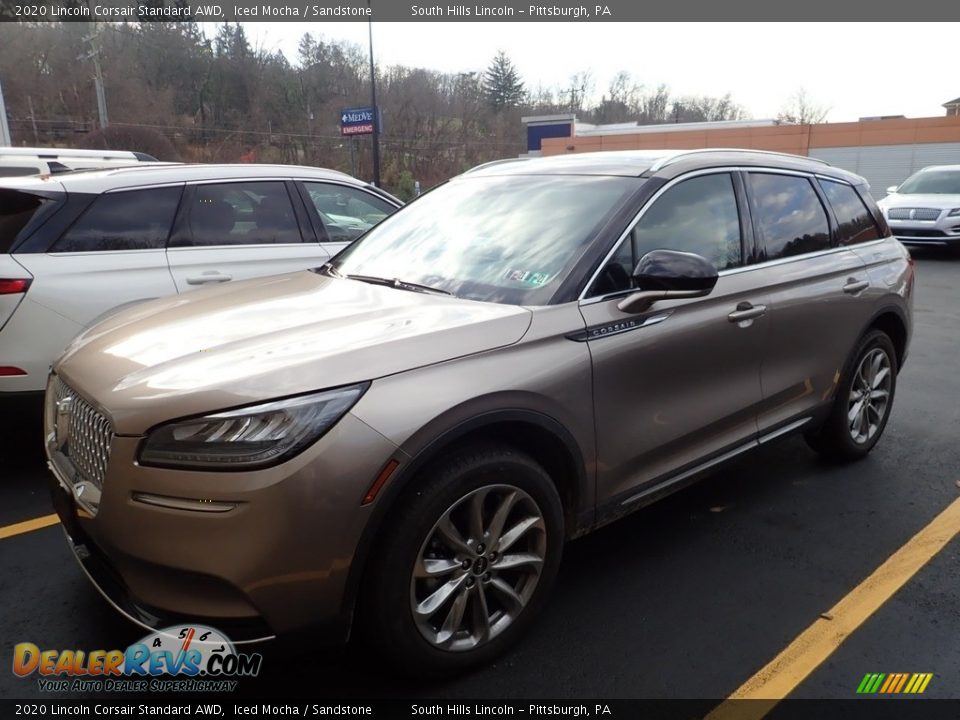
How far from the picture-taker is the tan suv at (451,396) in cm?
196

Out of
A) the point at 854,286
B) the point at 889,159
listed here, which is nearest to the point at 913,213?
the point at 854,286

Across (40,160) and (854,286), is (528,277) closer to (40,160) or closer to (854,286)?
(854,286)

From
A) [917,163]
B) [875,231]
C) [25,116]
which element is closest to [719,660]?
[875,231]

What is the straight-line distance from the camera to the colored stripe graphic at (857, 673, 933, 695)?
7.88 feet

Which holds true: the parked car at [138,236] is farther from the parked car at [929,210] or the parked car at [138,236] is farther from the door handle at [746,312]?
the parked car at [929,210]

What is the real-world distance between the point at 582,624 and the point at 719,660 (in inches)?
20.2

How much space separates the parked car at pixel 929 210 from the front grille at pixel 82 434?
14.5m

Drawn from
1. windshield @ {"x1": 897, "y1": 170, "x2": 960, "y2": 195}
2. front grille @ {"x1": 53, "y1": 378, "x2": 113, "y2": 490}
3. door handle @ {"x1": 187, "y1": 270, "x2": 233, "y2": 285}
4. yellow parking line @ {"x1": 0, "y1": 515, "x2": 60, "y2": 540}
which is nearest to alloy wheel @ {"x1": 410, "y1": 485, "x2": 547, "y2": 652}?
front grille @ {"x1": 53, "y1": 378, "x2": 113, "y2": 490}

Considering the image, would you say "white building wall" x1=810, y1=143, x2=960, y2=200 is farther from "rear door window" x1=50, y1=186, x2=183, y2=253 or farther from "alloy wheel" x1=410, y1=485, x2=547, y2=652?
"alloy wheel" x1=410, y1=485, x2=547, y2=652

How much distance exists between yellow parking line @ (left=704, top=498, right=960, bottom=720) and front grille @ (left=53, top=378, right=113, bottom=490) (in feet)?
6.76

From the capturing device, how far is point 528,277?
2791 mm

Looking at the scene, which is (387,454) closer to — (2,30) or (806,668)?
(806,668)

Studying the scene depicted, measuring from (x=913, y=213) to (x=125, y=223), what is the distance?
1482cm

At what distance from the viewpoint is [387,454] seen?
6.66 ft
